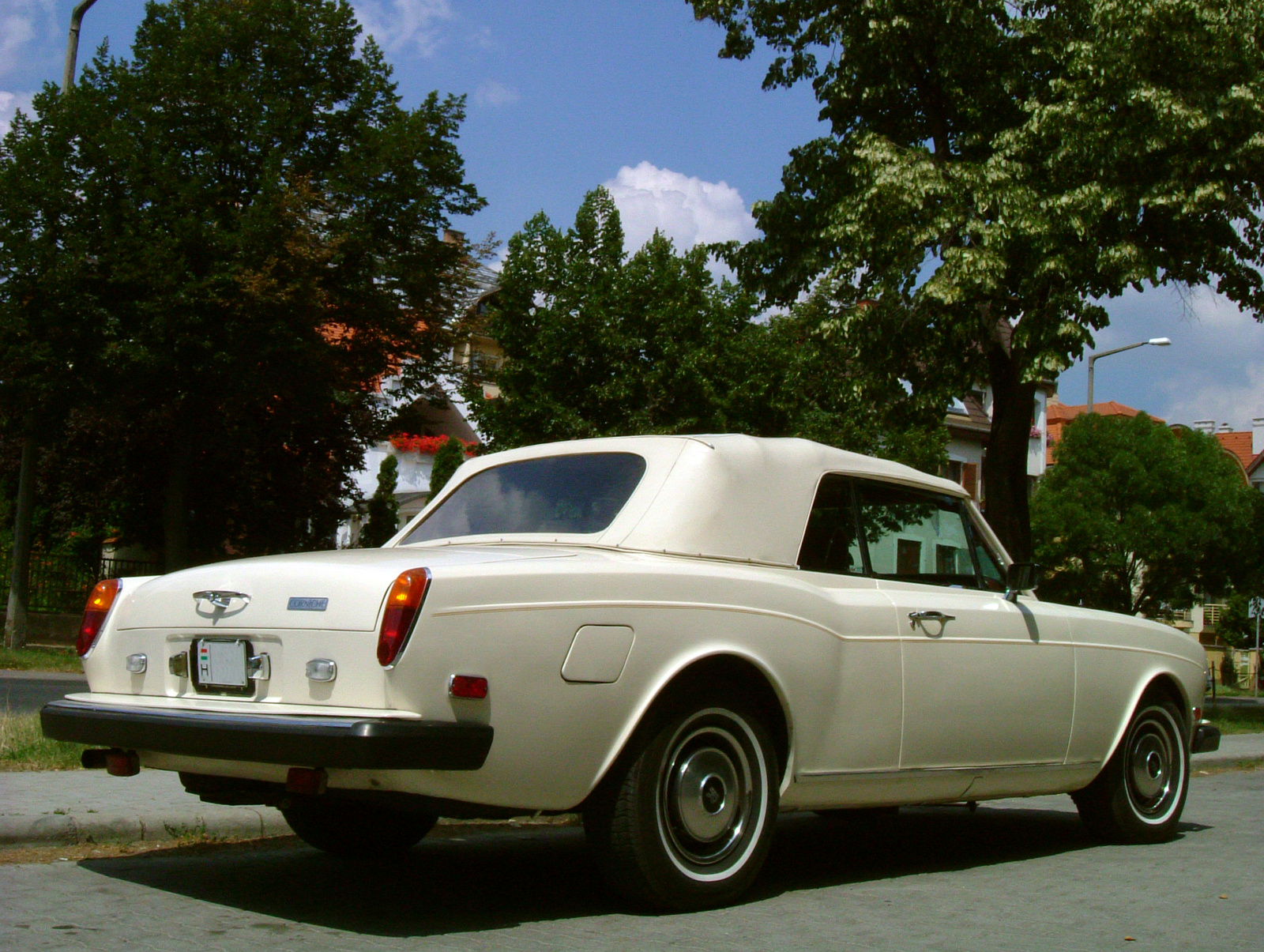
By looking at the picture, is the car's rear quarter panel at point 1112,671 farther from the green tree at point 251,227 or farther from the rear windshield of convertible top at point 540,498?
the green tree at point 251,227

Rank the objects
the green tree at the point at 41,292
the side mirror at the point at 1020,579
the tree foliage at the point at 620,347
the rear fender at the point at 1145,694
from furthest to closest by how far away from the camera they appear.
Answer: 1. the tree foliage at the point at 620,347
2. the green tree at the point at 41,292
3. the rear fender at the point at 1145,694
4. the side mirror at the point at 1020,579

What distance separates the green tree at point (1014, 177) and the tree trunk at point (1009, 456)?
0.10 feet

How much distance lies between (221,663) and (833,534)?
2575mm

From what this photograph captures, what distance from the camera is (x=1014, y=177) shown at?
18.1 m

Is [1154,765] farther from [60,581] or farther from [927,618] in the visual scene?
[60,581]

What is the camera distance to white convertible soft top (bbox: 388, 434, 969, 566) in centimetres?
544

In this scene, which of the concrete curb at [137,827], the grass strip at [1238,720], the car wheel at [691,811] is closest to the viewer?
the car wheel at [691,811]

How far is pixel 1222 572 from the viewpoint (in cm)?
3881

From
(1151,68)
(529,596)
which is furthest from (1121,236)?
(529,596)

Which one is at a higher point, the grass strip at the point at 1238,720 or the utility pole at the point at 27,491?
the utility pole at the point at 27,491

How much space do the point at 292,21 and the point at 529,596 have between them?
75.0 feet

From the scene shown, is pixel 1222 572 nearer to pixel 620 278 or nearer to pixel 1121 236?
pixel 620 278

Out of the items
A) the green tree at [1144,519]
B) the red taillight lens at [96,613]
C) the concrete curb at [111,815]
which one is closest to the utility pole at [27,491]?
the concrete curb at [111,815]

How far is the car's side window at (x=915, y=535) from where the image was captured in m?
6.26
